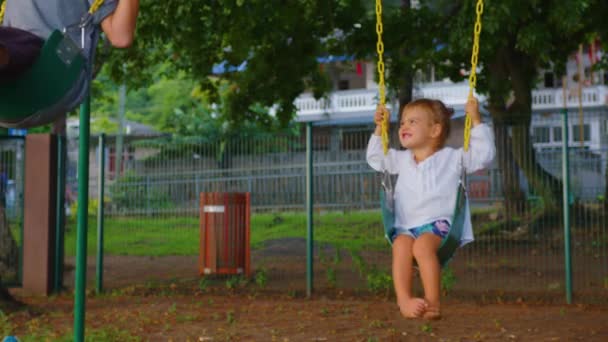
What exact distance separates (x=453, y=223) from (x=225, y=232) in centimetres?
663

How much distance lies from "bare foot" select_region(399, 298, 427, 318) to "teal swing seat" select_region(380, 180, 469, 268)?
0.98ft

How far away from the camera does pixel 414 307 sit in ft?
12.8

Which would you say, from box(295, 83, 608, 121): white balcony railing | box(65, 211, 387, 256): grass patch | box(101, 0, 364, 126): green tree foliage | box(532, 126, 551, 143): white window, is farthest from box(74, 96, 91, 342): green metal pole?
box(295, 83, 608, 121): white balcony railing

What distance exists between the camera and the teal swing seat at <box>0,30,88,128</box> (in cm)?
302

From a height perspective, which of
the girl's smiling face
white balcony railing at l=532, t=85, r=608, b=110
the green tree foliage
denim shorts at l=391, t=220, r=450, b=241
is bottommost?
denim shorts at l=391, t=220, r=450, b=241

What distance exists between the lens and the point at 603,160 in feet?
29.7

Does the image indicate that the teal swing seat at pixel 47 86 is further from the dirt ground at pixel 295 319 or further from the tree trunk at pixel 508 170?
the tree trunk at pixel 508 170

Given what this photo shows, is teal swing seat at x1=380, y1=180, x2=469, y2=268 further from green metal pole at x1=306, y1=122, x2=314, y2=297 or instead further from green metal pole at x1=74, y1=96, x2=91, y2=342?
green metal pole at x1=306, y1=122, x2=314, y2=297

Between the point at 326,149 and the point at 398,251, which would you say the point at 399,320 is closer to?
the point at 326,149

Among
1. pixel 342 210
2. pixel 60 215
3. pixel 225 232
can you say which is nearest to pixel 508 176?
pixel 342 210

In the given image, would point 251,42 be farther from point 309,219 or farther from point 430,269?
point 430,269

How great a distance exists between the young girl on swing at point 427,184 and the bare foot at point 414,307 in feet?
0.09

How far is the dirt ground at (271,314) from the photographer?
6.90 metres

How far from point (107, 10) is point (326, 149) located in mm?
6330
